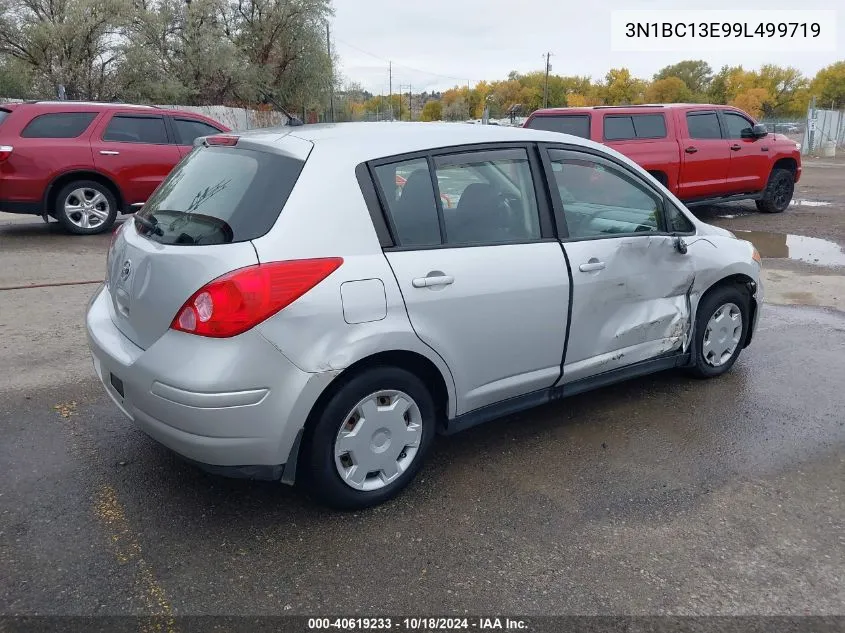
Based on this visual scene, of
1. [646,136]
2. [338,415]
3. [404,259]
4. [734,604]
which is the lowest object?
[734,604]

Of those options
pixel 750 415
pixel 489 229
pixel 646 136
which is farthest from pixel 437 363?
pixel 646 136

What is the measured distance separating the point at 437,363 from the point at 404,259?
486 mm

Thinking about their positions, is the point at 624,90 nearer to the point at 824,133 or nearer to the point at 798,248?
the point at 824,133

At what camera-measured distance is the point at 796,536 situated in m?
3.02

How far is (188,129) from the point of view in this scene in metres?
10.5

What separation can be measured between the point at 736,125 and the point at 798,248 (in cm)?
292

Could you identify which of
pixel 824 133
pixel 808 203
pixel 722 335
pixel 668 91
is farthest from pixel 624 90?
pixel 722 335

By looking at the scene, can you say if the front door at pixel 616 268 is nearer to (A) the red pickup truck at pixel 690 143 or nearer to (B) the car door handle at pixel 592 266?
(B) the car door handle at pixel 592 266

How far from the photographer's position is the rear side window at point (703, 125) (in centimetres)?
1102

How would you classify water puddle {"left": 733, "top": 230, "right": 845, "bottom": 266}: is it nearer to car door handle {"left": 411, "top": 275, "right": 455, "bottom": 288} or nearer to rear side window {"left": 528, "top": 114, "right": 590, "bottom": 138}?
rear side window {"left": 528, "top": 114, "right": 590, "bottom": 138}

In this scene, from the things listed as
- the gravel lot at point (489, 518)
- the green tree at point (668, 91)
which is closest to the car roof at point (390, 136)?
the gravel lot at point (489, 518)

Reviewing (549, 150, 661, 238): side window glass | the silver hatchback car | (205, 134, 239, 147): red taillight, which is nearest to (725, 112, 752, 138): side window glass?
(549, 150, 661, 238): side window glass

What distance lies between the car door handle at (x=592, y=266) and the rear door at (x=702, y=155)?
7922mm

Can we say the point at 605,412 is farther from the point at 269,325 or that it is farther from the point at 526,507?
the point at 269,325
